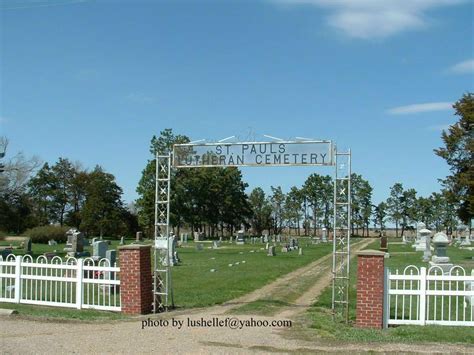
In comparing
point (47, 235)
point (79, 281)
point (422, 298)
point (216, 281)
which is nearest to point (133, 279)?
point (79, 281)

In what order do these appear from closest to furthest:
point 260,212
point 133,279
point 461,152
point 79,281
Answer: point 133,279 → point 79,281 → point 461,152 → point 260,212

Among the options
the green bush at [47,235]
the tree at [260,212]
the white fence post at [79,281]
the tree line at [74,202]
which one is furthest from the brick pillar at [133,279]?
the tree at [260,212]

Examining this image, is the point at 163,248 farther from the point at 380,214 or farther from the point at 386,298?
the point at 380,214

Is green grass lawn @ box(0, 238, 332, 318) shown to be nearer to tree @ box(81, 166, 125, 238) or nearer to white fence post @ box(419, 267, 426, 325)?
white fence post @ box(419, 267, 426, 325)

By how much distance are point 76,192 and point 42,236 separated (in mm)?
33189

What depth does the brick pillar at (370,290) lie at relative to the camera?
38.2ft

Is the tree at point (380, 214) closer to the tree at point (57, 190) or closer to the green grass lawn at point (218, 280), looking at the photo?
the tree at point (57, 190)

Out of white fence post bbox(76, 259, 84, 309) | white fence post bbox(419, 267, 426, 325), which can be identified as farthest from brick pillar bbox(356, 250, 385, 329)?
white fence post bbox(76, 259, 84, 309)

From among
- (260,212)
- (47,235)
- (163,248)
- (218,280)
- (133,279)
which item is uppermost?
(163,248)

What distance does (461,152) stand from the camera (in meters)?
44.1

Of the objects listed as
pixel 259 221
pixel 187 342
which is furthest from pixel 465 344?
pixel 259 221

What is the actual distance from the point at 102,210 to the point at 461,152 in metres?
53.9

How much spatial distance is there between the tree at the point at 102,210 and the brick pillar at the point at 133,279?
69.3m

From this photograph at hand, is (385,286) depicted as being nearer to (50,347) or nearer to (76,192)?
(50,347)
